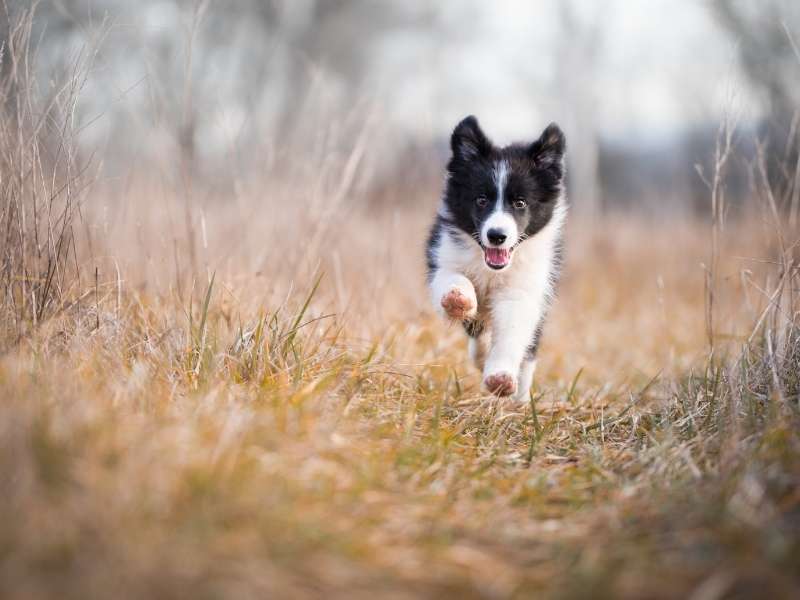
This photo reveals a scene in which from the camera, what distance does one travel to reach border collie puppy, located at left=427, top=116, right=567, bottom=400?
3.66 meters

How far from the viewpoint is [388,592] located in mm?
1719

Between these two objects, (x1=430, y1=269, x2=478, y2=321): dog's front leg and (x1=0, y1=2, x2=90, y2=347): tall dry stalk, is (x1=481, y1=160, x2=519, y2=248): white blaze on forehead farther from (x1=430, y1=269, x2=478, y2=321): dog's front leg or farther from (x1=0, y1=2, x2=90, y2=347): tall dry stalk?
(x1=0, y1=2, x2=90, y2=347): tall dry stalk

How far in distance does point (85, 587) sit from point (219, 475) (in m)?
0.49

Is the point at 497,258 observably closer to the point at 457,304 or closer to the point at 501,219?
the point at 501,219

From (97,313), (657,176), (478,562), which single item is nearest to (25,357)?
(97,313)

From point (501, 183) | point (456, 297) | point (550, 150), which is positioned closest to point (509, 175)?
point (501, 183)

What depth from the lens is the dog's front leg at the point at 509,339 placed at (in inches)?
130

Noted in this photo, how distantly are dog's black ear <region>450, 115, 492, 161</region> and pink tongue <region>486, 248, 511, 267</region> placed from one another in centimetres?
68

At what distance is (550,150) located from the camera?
3977mm

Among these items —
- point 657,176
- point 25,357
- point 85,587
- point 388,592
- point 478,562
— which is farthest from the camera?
point 657,176

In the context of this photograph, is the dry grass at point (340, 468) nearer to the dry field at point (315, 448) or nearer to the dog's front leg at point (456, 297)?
the dry field at point (315, 448)

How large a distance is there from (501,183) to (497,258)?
0.42 m

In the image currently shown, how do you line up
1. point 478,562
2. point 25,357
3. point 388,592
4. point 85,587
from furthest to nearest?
point 25,357 < point 478,562 < point 388,592 < point 85,587

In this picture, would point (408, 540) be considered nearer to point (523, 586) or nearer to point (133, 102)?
point (523, 586)
